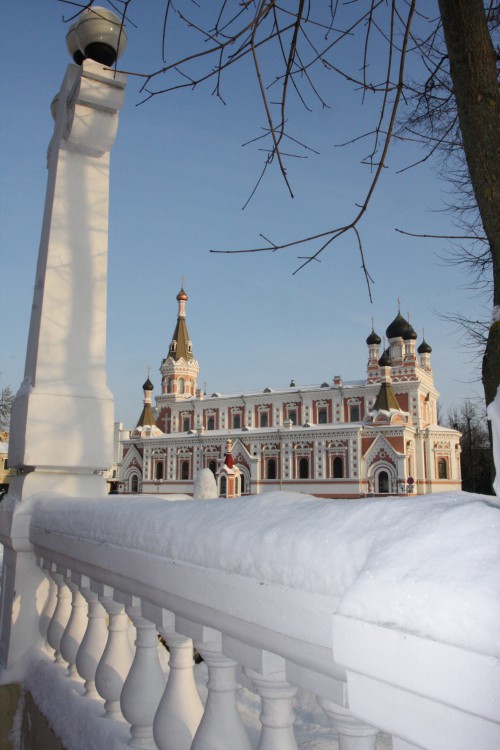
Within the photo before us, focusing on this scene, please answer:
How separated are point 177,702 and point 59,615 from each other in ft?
3.38

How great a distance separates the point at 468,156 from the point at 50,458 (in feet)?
6.84

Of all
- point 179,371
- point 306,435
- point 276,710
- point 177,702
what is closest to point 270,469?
point 306,435

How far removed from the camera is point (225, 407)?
38094mm

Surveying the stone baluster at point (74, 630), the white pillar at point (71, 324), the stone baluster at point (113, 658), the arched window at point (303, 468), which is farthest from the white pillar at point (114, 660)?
the arched window at point (303, 468)

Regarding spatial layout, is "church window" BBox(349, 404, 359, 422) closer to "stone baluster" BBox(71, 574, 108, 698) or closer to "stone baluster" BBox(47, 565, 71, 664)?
"stone baluster" BBox(47, 565, 71, 664)

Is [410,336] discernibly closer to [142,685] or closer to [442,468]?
[442,468]

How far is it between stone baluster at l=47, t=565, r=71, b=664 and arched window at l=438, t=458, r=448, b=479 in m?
31.0

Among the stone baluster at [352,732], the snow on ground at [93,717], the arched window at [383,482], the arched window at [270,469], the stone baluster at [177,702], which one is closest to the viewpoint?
the stone baluster at [352,732]

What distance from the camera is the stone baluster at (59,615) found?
2.15m

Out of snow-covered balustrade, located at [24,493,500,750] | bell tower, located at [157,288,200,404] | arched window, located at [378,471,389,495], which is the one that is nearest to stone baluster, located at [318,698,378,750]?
snow-covered balustrade, located at [24,493,500,750]

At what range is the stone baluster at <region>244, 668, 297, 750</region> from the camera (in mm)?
1032

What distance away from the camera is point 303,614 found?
2.78ft

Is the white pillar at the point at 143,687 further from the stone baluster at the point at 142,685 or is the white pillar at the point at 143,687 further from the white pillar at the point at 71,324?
the white pillar at the point at 71,324

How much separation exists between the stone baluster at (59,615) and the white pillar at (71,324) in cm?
36
